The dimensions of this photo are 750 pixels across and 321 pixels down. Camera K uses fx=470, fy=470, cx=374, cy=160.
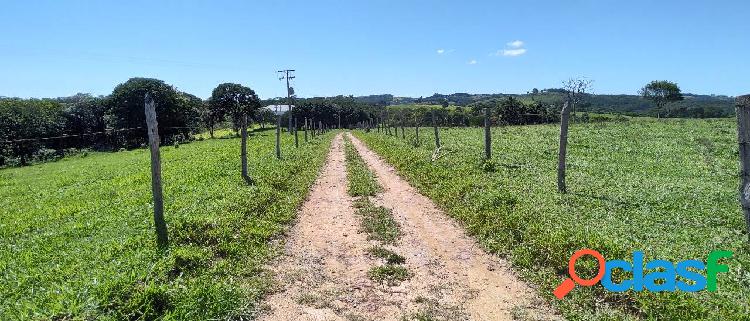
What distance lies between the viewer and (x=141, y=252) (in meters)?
8.80

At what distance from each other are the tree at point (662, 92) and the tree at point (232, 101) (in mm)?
88021

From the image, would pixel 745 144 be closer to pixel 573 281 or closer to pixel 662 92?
pixel 573 281

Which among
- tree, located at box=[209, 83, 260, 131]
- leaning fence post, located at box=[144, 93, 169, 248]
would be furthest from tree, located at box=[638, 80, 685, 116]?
leaning fence post, located at box=[144, 93, 169, 248]

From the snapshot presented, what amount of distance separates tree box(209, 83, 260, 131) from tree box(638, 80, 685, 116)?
3465 inches

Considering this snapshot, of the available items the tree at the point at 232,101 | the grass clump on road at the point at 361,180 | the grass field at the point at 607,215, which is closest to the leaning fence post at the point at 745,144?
the grass field at the point at 607,215

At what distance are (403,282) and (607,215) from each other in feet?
19.0

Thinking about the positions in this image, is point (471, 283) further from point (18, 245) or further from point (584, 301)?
point (18, 245)

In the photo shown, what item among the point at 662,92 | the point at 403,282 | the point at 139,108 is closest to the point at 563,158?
the point at 403,282

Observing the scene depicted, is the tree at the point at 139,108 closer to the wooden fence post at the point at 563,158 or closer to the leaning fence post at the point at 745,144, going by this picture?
the wooden fence post at the point at 563,158

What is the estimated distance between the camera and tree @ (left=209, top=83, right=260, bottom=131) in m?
90.1

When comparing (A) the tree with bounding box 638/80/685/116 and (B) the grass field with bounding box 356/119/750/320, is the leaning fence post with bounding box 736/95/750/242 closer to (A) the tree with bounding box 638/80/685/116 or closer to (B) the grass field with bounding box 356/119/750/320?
(B) the grass field with bounding box 356/119/750/320

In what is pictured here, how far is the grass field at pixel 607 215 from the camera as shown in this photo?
6785 mm

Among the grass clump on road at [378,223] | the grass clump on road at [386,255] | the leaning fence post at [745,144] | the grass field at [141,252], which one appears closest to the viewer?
the grass field at [141,252]

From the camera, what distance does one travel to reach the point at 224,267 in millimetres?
8727
